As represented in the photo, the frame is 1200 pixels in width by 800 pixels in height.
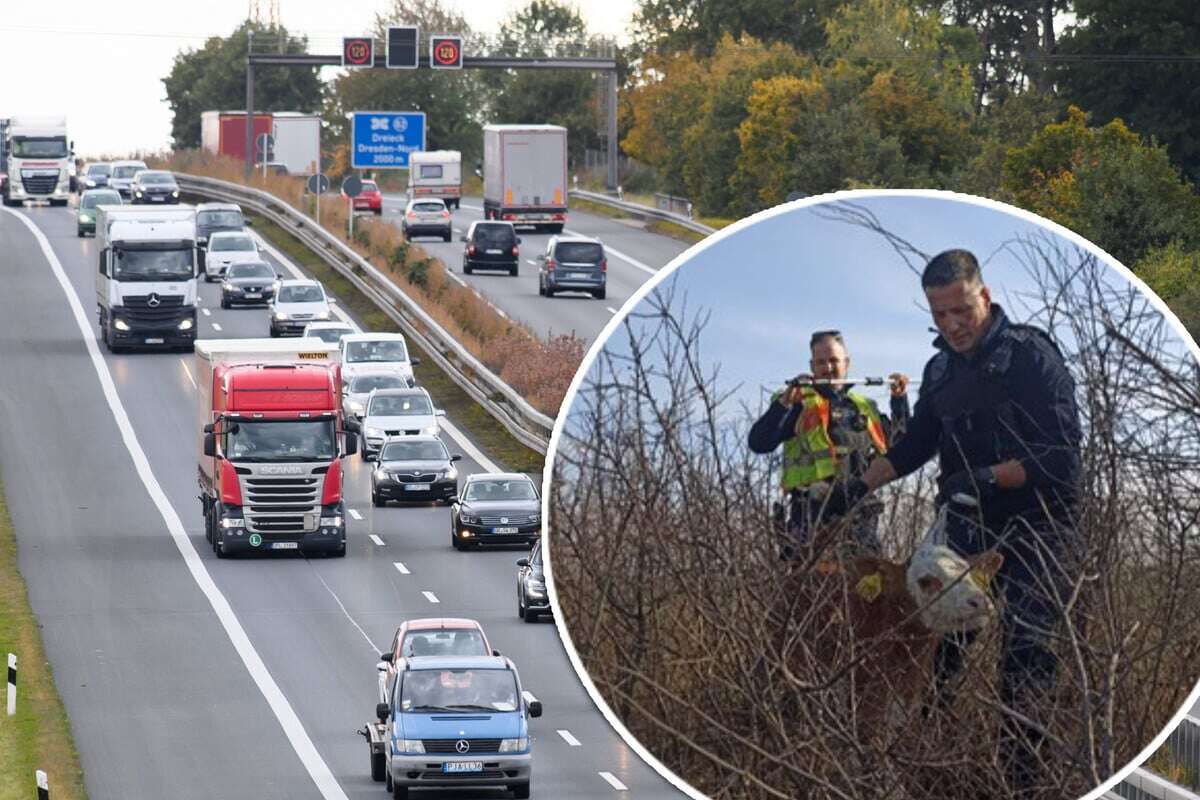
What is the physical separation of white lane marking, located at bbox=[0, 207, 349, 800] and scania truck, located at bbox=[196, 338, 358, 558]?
3.81 ft

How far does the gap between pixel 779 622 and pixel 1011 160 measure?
64602 mm

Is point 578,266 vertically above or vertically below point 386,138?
below

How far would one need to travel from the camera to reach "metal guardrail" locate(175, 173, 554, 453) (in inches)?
1996

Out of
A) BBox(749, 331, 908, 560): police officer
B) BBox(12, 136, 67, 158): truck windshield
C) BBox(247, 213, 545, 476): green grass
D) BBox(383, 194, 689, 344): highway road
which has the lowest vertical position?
BBox(247, 213, 545, 476): green grass

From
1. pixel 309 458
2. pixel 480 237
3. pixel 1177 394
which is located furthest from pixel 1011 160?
pixel 1177 394

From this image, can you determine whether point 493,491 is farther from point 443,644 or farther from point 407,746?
point 407,746

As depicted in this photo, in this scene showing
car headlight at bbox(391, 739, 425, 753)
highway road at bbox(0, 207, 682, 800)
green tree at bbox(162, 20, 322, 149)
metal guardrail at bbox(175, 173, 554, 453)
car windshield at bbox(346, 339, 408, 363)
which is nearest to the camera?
car headlight at bbox(391, 739, 425, 753)

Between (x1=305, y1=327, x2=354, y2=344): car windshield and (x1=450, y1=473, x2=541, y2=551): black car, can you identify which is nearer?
(x1=450, y1=473, x2=541, y2=551): black car

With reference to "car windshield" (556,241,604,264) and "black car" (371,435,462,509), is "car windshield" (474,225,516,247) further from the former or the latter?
"black car" (371,435,462,509)

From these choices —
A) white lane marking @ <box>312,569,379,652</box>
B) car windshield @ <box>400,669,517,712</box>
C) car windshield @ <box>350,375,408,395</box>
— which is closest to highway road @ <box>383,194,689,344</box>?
car windshield @ <box>350,375,408,395</box>

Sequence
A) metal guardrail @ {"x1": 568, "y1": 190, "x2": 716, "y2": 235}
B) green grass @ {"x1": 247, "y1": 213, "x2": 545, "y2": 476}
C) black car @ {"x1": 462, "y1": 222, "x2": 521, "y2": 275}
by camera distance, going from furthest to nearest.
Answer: metal guardrail @ {"x1": 568, "y1": 190, "x2": 716, "y2": 235} < black car @ {"x1": 462, "y1": 222, "x2": 521, "y2": 275} < green grass @ {"x1": 247, "y1": 213, "x2": 545, "y2": 476}

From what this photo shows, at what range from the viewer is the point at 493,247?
7481cm

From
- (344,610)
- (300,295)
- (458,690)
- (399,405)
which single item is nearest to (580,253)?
(300,295)

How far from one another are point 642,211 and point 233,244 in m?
21.0
